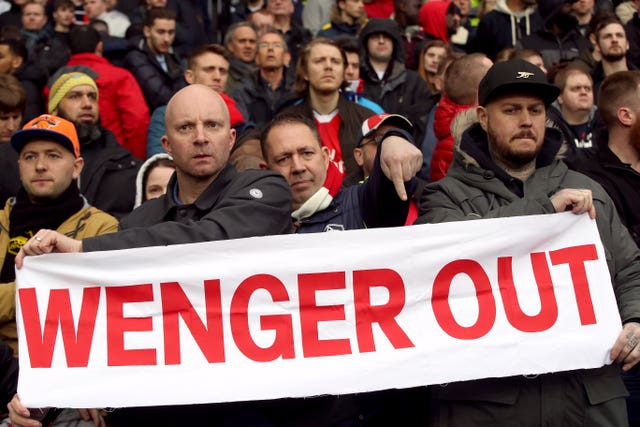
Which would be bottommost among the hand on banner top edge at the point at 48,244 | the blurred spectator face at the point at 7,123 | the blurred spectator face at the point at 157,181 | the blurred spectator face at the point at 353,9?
the hand on banner top edge at the point at 48,244

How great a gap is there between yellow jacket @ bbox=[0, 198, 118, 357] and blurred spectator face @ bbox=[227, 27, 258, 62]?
4.82 metres

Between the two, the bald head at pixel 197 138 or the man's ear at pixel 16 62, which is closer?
the bald head at pixel 197 138

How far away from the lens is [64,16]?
488 inches

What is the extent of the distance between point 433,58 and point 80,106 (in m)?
3.78

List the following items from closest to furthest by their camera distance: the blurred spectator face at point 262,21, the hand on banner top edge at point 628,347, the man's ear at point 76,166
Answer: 1. the hand on banner top edge at point 628,347
2. the man's ear at point 76,166
3. the blurred spectator face at point 262,21

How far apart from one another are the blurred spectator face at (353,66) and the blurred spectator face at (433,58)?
3.07 ft

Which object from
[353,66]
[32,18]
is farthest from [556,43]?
[32,18]

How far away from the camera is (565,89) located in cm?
859

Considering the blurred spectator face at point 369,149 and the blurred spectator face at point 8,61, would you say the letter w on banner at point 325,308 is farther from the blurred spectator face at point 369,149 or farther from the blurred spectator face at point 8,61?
the blurred spectator face at point 8,61

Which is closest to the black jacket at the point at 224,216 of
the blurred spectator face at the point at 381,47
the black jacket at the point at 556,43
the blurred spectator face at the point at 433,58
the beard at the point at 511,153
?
the beard at the point at 511,153

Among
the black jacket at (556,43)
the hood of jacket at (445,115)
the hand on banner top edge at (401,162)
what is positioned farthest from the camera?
the black jacket at (556,43)

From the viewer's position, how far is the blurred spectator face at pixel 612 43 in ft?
33.4

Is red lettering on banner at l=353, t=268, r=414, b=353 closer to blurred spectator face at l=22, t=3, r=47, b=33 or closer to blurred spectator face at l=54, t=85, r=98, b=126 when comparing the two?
blurred spectator face at l=54, t=85, r=98, b=126

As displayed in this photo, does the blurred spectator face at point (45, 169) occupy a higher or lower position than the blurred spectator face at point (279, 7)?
lower
